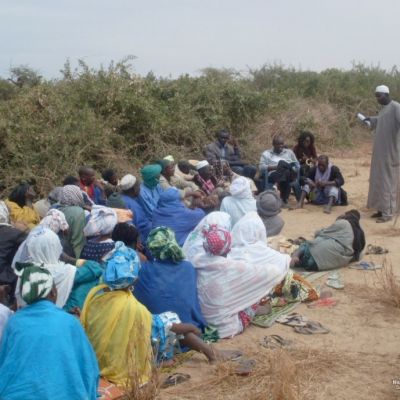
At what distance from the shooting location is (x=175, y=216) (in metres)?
6.80

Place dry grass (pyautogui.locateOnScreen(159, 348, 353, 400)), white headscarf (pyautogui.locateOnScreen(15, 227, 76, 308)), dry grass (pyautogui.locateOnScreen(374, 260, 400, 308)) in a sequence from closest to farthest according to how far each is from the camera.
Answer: dry grass (pyautogui.locateOnScreen(159, 348, 353, 400)), white headscarf (pyautogui.locateOnScreen(15, 227, 76, 308)), dry grass (pyautogui.locateOnScreen(374, 260, 400, 308))

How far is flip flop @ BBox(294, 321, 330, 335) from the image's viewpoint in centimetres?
528

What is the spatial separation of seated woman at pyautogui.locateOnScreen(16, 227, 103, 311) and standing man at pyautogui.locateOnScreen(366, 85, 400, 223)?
5527 millimetres

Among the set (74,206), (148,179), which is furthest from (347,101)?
(74,206)

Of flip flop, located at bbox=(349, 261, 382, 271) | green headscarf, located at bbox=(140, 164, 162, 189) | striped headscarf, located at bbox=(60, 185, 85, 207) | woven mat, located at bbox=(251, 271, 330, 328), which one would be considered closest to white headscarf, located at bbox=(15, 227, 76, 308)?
striped headscarf, located at bbox=(60, 185, 85, 207)

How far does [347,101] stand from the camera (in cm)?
2016

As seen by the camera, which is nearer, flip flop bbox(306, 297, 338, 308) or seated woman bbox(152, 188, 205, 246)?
flip flop bbox(306, 297, 338, 308)

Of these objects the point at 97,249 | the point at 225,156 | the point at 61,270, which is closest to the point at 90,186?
the point at 97,249

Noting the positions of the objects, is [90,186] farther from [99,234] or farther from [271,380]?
[271,380]

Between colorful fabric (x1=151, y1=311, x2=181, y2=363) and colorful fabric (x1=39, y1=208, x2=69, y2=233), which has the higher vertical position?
colorful fabric (x1=39, y1=208, x2=69, y2=233)

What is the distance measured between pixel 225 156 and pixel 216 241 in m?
5.90

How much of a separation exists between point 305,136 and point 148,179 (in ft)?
13.0

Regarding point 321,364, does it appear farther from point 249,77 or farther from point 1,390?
point 249,77

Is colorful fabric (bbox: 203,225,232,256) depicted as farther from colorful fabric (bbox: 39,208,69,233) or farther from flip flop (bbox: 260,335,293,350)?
colorful fabric (bbox: 39,208,69,233)
